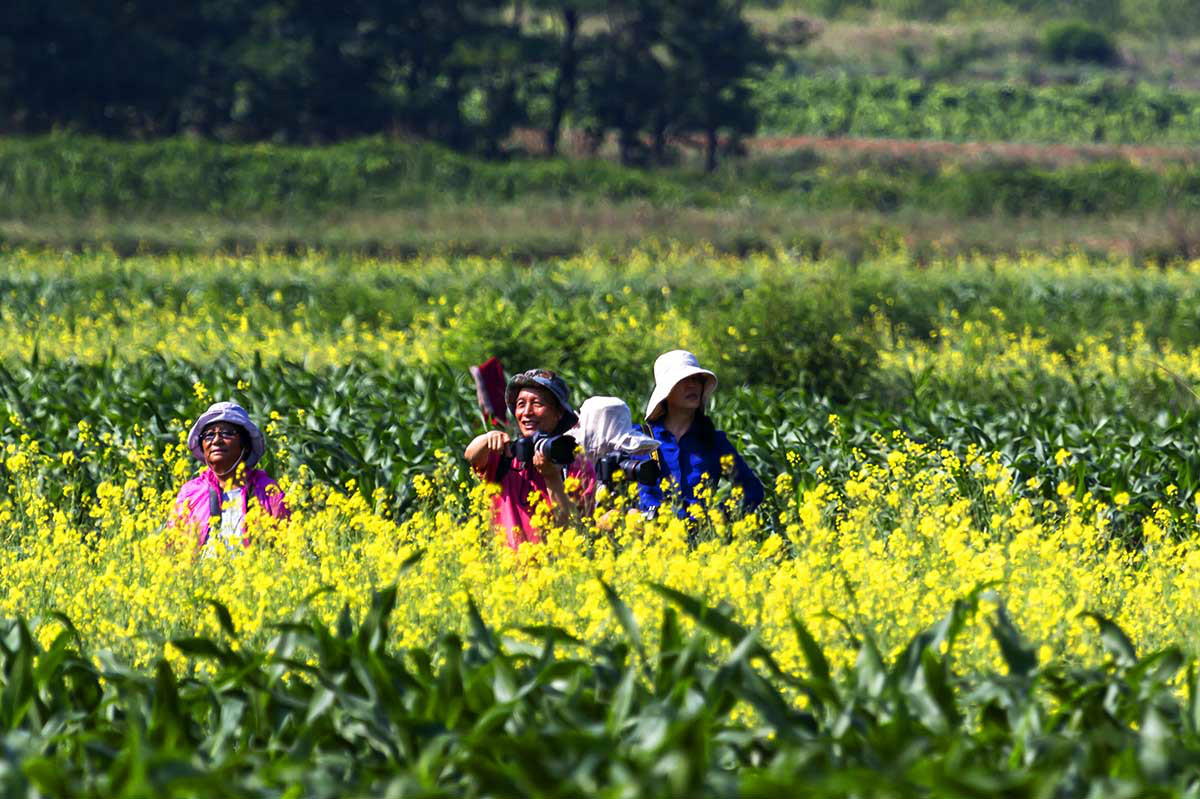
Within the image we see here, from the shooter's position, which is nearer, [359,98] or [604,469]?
[604,469]

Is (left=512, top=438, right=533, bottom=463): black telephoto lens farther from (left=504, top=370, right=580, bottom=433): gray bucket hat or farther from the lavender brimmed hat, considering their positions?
the lavender brimmed hat

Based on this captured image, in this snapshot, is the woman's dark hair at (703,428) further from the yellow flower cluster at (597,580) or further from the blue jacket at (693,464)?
the yellow flower cluster at (597,580)

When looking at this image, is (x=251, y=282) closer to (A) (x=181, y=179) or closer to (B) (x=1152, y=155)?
(A) (x=181, y=179)

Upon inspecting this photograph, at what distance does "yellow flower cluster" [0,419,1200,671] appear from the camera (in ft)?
17.5

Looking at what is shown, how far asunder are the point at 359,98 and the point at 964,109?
28.9 meters

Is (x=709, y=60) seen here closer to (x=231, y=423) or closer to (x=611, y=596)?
(x=231, y=423)

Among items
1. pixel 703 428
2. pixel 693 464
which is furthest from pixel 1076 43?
pixel 693 464

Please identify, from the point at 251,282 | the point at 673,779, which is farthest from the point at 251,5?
the point at 673,779

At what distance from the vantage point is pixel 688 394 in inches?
287

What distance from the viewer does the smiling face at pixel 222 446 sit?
24.3 feet

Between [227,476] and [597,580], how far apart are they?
121 inches

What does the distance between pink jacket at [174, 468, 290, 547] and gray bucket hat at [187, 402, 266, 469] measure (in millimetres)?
94

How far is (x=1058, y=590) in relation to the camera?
567cm

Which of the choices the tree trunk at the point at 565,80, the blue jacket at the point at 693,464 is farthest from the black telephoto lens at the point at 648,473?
the tree trunk at the point at 565,80
